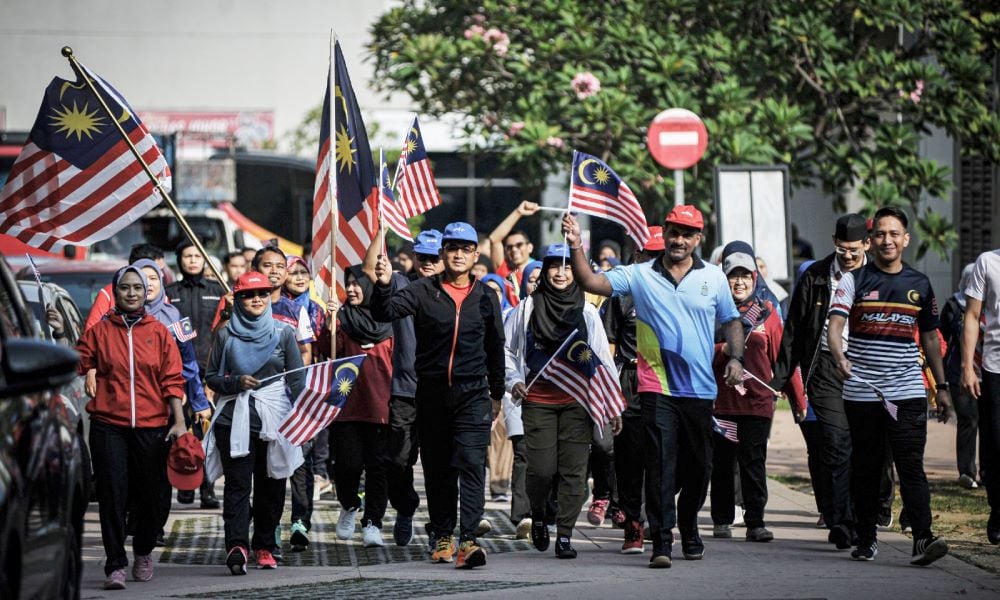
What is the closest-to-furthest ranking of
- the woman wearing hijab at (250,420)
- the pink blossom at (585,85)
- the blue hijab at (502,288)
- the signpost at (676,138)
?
the woman wearing hijab at (250,420)
the blue hijab at (502,288)
the signpost at (676,138)
the pink blossom at (585,85)

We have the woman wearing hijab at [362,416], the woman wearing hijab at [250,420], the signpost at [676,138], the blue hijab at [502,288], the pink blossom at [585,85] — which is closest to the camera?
the woman wearing hijab at [250,420]

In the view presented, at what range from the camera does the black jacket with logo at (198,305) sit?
13391 mm

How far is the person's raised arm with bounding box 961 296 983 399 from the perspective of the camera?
994cm

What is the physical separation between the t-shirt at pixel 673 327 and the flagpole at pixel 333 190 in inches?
69.8

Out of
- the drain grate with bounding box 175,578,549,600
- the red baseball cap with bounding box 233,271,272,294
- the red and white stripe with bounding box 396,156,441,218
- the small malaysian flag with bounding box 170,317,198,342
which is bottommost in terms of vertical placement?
the drain grate with bounding box 175,578,549,600

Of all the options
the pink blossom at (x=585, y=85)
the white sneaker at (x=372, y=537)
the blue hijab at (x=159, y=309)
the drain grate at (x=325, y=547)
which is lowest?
the drain grate at (x=325, y=547)

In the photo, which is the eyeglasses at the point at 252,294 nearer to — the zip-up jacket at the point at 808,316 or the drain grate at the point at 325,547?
the drain grate at the point at 325,547

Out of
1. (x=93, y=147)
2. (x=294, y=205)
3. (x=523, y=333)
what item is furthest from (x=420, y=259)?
(x=294, y=205)

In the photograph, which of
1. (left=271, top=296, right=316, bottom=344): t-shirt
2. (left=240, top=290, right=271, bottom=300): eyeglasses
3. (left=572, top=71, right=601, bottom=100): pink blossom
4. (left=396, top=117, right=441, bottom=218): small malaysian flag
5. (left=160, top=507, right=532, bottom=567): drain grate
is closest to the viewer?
(left=240, top=290, right=271, bottom=300): eyeglasses

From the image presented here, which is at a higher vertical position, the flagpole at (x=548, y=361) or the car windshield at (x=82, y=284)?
the car windshield at (x=82, y=284)

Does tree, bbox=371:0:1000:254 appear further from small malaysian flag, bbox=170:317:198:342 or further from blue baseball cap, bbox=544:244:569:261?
small malaysian flag, bbox=170:317:198:342

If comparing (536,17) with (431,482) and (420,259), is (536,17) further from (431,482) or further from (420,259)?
(431,482)

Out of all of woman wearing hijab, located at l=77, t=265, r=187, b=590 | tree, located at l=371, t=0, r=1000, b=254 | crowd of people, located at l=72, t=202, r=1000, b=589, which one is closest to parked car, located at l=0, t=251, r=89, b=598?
woman wearing hijab, located at l=77, t=265, r=187, b=590

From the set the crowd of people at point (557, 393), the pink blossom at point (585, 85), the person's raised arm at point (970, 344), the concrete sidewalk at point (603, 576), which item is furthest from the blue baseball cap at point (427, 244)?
the pink blossom at point (585, 85)
